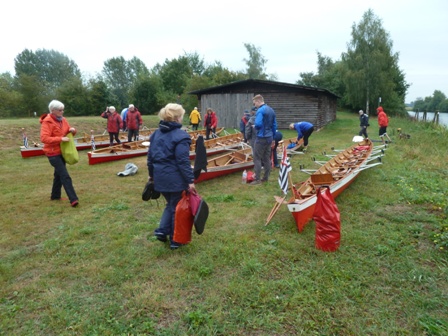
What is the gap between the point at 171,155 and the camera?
11.3 ft

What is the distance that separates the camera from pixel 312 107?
778 inches

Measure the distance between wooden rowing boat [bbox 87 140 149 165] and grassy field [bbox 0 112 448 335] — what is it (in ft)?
12.6

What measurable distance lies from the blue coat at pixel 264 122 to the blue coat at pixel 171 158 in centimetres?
341

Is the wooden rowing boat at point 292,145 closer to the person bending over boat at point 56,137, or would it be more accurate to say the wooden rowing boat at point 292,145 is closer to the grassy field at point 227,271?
the grassy field at point 227,271

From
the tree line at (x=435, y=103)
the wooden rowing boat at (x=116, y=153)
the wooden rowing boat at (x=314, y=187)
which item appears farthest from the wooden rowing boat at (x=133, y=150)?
the tree line at (x=435, y=103)

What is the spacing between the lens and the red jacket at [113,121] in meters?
11.0

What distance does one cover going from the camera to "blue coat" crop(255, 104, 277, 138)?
21.6 feet

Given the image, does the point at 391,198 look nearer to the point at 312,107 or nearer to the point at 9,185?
the point at 9,185

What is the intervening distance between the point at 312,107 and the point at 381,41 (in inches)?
811

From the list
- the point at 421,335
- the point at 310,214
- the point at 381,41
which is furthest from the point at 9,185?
the point at 381,41

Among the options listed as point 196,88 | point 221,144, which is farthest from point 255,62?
point 221,144

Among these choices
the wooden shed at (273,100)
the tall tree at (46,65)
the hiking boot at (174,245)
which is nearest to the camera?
the hiking boot at (174,245)

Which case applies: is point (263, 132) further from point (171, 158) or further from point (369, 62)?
point (369, 62)

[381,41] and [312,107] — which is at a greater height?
[381,41]
